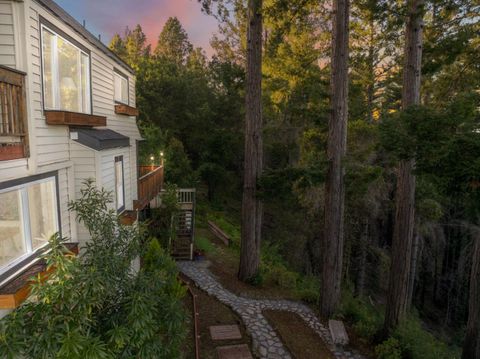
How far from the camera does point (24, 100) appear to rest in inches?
179

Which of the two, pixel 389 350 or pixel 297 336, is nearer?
pixel 389 350

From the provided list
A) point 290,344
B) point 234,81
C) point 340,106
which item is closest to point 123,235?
point 290,344

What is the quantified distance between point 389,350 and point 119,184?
8.65m

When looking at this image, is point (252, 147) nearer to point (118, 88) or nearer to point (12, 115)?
point (118, 88)

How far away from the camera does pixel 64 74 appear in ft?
20.9

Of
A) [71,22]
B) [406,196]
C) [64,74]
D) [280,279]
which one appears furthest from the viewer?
[280,279]

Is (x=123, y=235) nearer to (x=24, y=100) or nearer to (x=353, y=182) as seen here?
(x=24, y=100)

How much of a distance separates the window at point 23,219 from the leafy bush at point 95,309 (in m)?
0.71

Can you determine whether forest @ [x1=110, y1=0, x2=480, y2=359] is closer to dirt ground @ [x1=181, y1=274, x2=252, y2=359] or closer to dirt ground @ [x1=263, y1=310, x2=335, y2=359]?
dirt ground @ [x1=263, y1=310, x2=335, y2=359]

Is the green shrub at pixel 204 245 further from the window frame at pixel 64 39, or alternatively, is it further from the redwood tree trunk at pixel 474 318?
the redwood tree trunk at pixel 474 318

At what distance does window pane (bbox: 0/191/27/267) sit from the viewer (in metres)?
4.39

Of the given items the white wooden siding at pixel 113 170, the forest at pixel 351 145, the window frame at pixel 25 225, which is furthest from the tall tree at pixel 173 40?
the window frame at pixel 25 225

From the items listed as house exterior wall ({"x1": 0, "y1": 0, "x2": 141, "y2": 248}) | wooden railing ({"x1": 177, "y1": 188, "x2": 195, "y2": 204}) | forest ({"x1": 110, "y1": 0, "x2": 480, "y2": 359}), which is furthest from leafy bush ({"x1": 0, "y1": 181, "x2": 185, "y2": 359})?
wooden railing ({"x1": 177, "y1": 188, "x2": 195, "y2": 204})

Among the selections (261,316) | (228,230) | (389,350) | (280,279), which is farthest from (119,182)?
(228,230)
